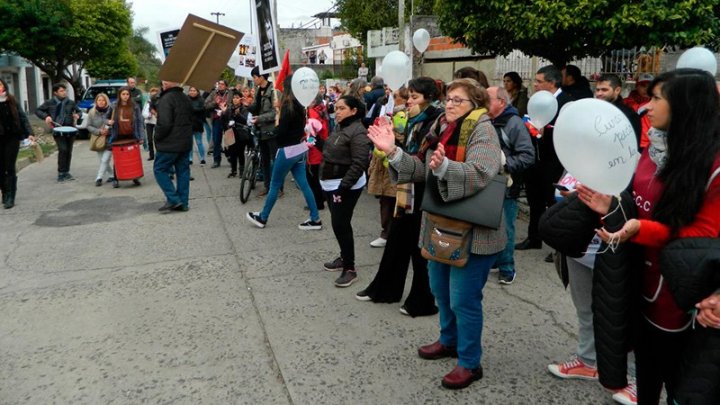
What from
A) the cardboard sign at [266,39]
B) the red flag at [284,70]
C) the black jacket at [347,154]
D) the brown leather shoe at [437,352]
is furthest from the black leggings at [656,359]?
the cardboard sign at [266,39]

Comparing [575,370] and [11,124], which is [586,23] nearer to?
[575,370]

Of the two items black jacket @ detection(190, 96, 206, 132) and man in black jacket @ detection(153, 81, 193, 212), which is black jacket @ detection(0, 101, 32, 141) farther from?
black jacket @ detection(190, 96, 206, 132)

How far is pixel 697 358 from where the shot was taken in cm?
211

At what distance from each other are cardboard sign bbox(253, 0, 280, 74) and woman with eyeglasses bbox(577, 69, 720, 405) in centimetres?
604

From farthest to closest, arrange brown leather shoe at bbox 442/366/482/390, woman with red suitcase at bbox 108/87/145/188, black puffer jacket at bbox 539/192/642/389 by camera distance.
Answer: woman with red suitcase at bbox 108/87/145/188 < brown leather shoe at bbox 442/366/482/390 < black puffer jacket at bbox 539/192/642/389

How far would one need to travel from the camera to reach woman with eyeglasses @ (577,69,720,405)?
211 cm

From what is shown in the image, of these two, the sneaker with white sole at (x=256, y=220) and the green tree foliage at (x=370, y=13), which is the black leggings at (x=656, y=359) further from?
the green tree foliage at (x=370, y=13)

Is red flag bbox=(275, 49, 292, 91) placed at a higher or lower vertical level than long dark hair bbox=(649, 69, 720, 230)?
higher

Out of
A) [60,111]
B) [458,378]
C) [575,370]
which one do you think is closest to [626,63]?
[575,370]

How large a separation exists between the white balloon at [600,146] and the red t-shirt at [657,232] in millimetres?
135

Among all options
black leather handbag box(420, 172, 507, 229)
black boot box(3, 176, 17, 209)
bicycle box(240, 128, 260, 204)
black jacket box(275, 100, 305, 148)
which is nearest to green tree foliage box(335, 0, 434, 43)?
bicycle box(240, 128, 260, 204)

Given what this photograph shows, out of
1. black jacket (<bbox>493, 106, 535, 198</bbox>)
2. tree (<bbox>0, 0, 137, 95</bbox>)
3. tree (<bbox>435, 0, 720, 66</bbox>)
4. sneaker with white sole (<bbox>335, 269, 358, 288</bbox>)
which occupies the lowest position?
sneaker with white sole (<bbox>335, 269, 358, 288</bbox>)

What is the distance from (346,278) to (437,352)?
5.25 ft

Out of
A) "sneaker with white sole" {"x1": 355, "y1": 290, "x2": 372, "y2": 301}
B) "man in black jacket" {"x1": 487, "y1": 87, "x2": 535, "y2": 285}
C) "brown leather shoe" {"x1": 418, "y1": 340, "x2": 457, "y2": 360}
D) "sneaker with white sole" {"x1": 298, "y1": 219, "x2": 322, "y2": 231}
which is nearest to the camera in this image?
"brown leather shoe" {"x1": 418, "y1": 340, "x2": 457, "y2": 360}
